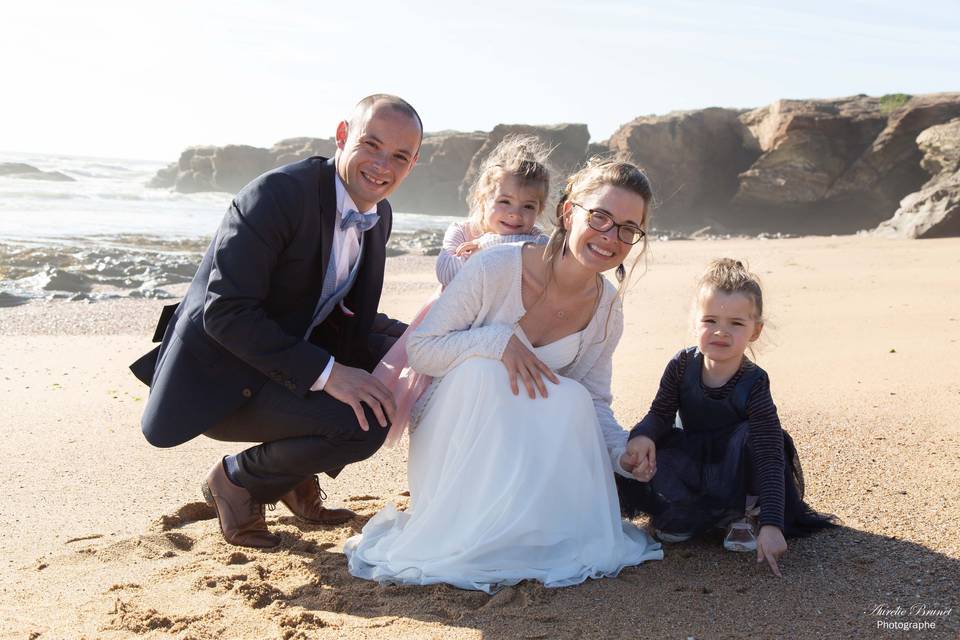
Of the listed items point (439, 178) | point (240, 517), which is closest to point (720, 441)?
point (240, 517)

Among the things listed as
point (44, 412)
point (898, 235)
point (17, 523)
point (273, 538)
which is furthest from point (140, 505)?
point (898, 235)

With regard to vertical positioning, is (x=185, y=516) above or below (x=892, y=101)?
below

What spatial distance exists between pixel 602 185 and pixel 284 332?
1.26m

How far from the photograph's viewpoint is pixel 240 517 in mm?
3570

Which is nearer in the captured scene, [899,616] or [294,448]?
[899,616]

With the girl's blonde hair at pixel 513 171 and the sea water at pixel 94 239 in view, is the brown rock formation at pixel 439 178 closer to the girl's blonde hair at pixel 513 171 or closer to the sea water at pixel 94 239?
the sea water at pixel 94 239

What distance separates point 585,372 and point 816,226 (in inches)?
1041

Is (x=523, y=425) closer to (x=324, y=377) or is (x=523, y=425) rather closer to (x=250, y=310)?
(x=324, y=377)

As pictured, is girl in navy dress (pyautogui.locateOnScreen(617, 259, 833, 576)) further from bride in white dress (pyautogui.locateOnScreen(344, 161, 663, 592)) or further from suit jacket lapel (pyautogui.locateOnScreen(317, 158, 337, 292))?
suit jacket lapel (pyautogui.locateOnScreen(317, 158, 337, 292))

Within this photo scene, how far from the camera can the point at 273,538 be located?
360cm

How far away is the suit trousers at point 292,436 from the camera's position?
3.39m

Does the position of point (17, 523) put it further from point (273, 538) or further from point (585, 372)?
point (585, 372)

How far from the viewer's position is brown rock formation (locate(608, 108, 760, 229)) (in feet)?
104

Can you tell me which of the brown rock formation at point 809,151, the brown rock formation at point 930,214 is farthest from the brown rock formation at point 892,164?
the brown rock formation at point 930,214
